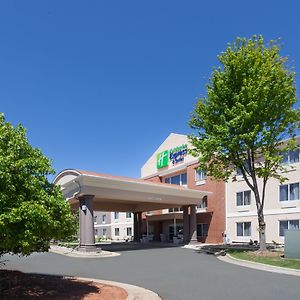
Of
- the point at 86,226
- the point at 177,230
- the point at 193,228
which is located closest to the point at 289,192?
the point at 193,228

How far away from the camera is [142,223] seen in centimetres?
4591

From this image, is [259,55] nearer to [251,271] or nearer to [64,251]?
[251,271]

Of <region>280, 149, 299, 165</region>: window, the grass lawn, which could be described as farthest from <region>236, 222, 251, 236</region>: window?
the grass lawn

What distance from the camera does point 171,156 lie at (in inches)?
1726

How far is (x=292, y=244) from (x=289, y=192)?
11792 mm

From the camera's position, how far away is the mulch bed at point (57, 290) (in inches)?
398

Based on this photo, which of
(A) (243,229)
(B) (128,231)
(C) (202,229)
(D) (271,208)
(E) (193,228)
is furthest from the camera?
(B) (128,231)

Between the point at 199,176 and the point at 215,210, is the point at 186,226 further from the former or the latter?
the point at 199,176

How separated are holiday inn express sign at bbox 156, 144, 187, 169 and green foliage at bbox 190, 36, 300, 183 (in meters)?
16.5

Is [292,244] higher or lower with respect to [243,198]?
lower

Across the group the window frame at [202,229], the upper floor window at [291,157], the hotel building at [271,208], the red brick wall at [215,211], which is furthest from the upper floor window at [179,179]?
the upper floor window at [291,157]

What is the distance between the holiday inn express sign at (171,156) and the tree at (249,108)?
54.0 ft

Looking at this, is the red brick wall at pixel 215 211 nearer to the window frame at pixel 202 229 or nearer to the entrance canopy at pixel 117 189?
the window frame at pixel 202 229

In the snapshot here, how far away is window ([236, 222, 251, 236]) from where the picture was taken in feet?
113
